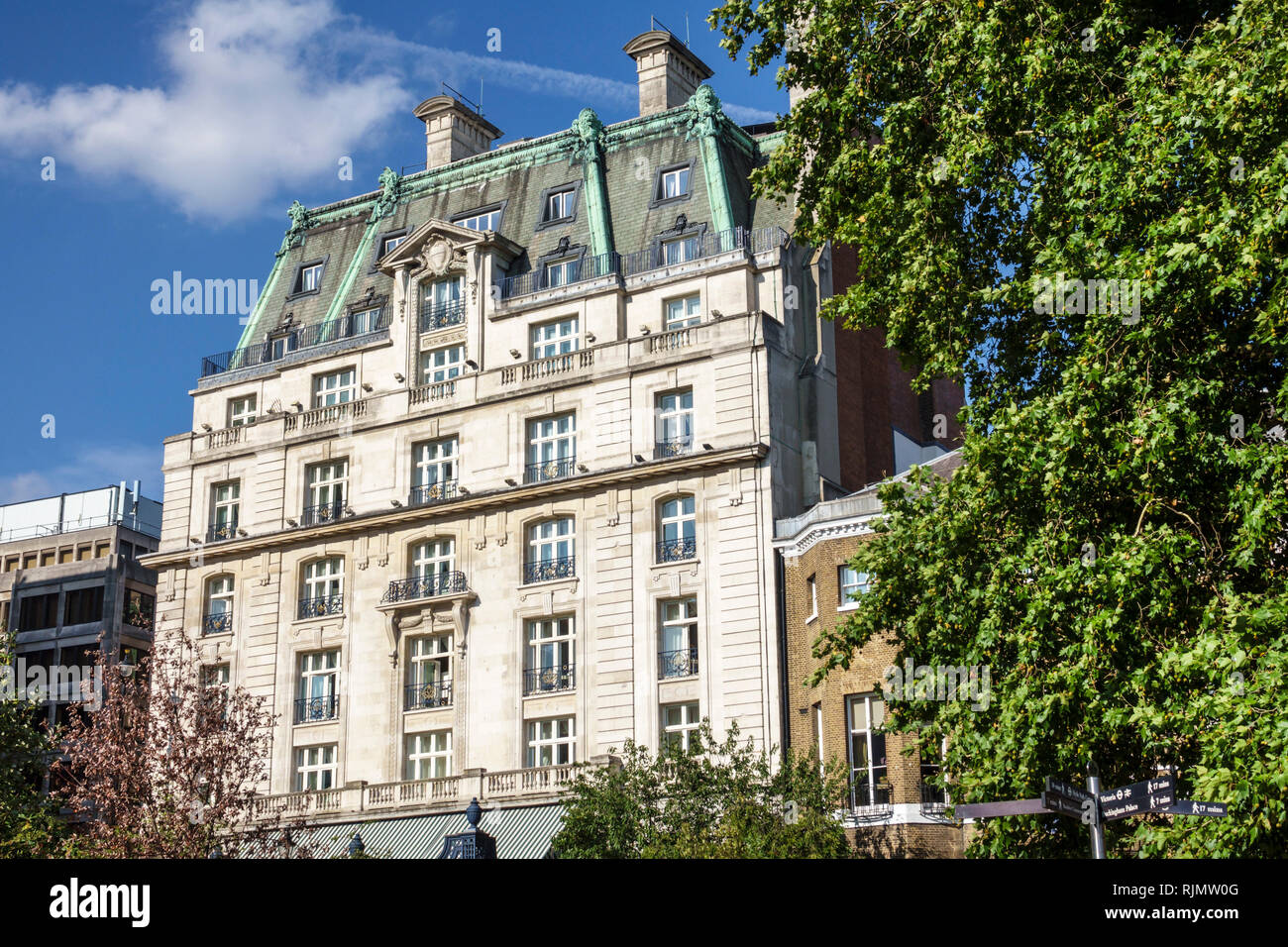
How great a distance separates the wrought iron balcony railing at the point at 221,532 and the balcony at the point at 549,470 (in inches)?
492

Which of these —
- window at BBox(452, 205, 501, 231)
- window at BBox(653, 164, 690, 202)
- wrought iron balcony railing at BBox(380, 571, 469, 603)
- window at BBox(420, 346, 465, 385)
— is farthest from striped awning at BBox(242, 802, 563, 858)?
window at BBox(452, 205, 501, 231)

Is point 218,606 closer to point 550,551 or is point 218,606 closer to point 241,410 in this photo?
point 241,410

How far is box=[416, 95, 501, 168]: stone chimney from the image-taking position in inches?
2434

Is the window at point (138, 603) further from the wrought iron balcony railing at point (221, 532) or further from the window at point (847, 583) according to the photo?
the window at point (847, 583)

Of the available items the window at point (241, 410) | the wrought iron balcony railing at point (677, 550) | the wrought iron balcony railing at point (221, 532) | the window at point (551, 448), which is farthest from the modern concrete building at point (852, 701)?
the window at point (241, 410)

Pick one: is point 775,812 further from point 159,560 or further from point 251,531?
point 159,560

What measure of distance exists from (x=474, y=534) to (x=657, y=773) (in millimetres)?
12143

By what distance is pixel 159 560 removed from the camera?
56.2 meters

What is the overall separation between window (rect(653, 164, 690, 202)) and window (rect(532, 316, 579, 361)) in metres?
5.81

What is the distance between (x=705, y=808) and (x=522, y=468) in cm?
1599

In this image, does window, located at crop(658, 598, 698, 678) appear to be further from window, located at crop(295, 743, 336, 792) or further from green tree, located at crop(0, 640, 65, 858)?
green tree, located at crop(0, 640, 65, 858)

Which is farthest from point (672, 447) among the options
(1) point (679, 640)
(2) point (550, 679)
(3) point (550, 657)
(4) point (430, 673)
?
(4) point (430, 673)

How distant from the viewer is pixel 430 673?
49.8m
